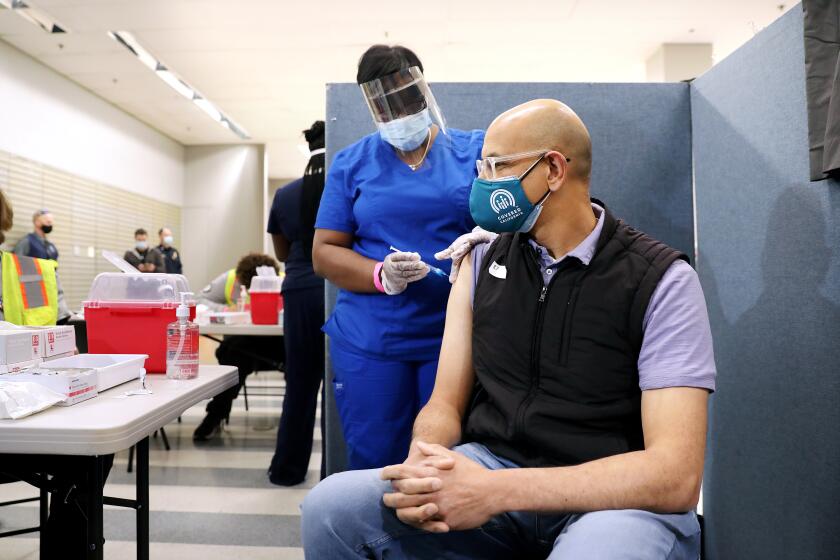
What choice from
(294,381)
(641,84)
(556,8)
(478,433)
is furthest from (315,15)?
(478,433)

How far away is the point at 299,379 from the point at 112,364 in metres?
1.68

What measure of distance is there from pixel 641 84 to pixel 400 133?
3.13 feet

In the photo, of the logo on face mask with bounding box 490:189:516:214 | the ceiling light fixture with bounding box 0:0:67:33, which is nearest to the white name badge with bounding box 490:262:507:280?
the logo on face mask with bounding box 490:189:516:214

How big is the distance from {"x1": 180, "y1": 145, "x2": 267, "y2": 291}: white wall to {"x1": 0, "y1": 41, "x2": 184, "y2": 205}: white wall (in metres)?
0.51

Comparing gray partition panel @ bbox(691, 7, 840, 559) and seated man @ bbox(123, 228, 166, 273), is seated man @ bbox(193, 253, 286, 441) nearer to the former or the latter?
gray partition panel @ bbox(691, 7, 840, 559)

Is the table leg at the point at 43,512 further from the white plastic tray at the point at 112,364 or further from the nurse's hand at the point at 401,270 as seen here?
the nurse's hand at the point at 401,270

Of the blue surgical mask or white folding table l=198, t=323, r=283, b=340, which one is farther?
white folding table l=198, t=323, r=283, b=340

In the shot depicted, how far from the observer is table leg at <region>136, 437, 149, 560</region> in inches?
54.7

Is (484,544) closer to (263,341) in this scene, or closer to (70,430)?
(70,430)

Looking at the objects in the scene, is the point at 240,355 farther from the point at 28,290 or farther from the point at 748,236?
the point at 748,236

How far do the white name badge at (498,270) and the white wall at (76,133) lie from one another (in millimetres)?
6848

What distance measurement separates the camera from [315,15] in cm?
552

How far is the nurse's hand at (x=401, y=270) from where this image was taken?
1.44 metres

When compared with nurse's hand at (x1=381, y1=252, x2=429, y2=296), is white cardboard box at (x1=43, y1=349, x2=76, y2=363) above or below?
below
